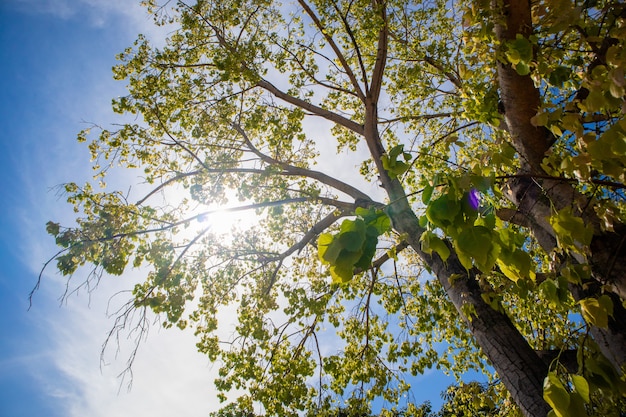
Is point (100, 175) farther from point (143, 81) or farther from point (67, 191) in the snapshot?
point (143, 81)

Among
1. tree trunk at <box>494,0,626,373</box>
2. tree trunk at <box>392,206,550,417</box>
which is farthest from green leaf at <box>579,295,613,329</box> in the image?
tree trunk at <box>392,206,550,417</box>

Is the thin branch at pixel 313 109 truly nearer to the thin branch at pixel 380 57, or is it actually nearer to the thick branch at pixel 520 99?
the thin branch at pixel 380 57

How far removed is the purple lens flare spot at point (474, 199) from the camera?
1012 mm

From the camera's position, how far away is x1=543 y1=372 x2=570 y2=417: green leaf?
2.81 feet

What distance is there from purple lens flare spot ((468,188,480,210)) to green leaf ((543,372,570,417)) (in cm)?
47

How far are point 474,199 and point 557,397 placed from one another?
0.53m

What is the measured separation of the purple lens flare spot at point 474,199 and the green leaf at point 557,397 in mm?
466

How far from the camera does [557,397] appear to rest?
862mm

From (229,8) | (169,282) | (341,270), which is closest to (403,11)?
(229,8)

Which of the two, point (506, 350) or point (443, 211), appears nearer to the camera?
point (443, 211)

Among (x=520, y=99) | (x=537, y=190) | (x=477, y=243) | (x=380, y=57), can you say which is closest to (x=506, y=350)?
(x=537, y=190)

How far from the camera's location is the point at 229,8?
6891 millimetres

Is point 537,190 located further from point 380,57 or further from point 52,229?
point 52,229

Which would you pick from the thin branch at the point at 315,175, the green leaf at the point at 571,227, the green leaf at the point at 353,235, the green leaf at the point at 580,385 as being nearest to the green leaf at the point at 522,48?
the green leaf at the point at 571,227
